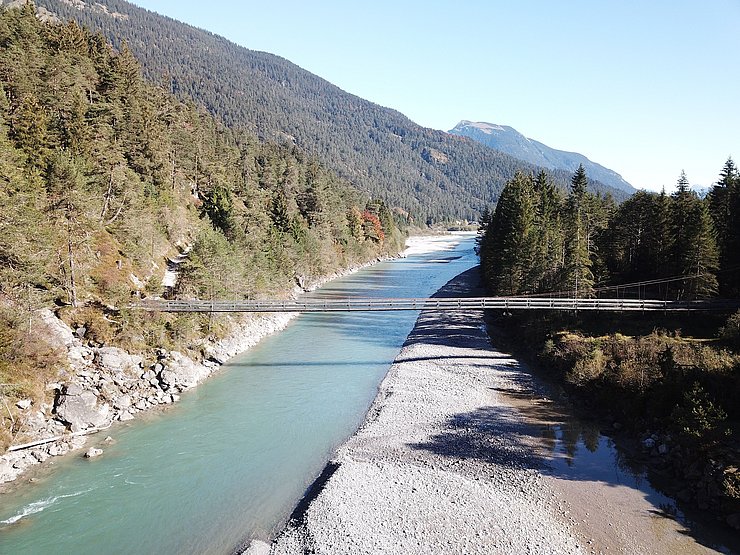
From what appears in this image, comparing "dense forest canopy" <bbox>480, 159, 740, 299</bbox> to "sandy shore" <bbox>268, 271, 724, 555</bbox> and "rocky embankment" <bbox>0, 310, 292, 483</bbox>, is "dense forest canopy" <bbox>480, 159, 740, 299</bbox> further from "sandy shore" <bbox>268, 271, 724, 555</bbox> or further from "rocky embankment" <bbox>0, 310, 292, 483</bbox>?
"rocky embankment" <bbox>0, 310, 292, 483</bbox>

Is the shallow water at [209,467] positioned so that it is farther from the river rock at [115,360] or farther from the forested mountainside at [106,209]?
the forested mountainside at [106,209]

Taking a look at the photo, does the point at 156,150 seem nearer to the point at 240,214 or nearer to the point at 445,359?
the point at 240,214

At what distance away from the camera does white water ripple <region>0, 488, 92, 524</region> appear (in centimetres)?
1612

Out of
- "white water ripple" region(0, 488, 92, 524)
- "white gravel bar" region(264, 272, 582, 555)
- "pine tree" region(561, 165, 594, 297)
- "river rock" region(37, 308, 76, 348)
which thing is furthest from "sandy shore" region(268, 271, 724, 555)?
"river rock" region(37, 308, 76, 348)

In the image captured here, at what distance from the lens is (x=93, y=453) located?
67.4ft

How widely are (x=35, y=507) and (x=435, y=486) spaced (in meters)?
15.0

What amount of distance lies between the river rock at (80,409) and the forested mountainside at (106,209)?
1458mm

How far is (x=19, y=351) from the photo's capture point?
2231 cm

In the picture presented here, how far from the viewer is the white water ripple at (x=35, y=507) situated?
16.1 m

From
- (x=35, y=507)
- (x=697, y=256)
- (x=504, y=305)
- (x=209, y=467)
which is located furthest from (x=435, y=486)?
(x=697, y=256)

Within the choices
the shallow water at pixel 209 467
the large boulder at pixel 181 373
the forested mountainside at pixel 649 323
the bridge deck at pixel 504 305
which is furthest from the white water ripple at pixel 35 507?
the forested mountainside at pixel 649 323

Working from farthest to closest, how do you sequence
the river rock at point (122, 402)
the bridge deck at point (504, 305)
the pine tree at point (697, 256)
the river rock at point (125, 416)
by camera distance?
the pine tree at point (697, 256) < the bridge deck at point (504, 305) < the river rock at point (122, 402) < the river rock at point (125, 416)

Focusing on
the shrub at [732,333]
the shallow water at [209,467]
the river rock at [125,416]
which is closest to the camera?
the shallow water at [209,467]

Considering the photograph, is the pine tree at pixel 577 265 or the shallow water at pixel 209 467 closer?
the shallow water at pixel 209 467
